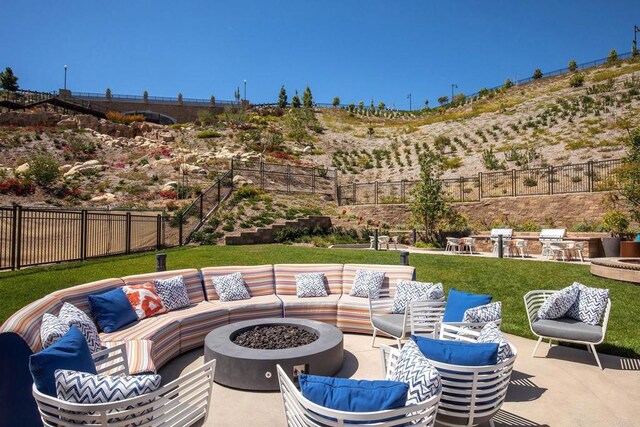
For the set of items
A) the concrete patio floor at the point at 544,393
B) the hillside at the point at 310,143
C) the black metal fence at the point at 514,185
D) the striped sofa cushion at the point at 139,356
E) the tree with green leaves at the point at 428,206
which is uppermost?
the hillside at the point at 310,143

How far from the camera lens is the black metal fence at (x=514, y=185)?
19.4m

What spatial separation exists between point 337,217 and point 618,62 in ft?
130

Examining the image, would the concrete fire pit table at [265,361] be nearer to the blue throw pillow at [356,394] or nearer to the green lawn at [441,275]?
the blue throw pillow at [356,394]

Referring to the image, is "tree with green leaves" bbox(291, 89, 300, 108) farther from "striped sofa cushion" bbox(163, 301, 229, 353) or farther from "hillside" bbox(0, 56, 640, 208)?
"striped sofa cushion" bbox(163, 301, 229, 353)

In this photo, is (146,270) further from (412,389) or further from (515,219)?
(515,219)

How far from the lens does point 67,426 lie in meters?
2.45

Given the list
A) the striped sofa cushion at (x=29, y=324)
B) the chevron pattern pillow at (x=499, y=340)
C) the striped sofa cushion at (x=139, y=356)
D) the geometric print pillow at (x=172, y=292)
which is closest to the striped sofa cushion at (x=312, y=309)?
the geometric print pillow at (x=172, y=292)

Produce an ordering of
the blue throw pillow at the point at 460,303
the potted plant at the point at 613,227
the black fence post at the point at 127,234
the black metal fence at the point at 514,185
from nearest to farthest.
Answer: the blue throw pillow at the point at 460,303
the potted plant at the point at 613,227
the black fence post at the point at 127,234
the black metal fence at the point at 514,185

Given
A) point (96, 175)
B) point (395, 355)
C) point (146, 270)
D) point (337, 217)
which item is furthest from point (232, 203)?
point (395, 355)

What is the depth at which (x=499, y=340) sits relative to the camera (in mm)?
3498

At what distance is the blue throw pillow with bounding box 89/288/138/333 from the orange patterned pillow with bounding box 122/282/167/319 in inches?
8.1

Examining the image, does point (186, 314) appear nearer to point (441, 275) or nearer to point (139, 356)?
point (139, 356)

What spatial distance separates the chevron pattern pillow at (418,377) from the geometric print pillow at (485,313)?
212 centimetres

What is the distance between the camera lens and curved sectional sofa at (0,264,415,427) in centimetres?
293
